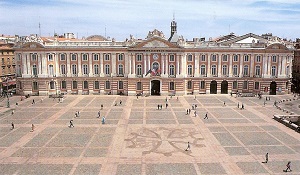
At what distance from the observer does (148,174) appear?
34125 millimetres

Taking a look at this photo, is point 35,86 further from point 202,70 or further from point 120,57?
point 202,70

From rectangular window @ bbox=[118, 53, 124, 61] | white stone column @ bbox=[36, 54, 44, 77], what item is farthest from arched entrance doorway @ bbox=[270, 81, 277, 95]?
white stone column @ bbox=[36, 54, 44, 77]

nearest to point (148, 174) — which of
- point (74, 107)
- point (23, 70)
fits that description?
point (74, 107)

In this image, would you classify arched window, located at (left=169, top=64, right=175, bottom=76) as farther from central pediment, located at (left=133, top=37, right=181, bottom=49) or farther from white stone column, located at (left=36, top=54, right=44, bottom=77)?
white stone column, located at (left=36, top=54, right=44, bottom=77)

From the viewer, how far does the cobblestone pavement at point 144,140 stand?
119 feet

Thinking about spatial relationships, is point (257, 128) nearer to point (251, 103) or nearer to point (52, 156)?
point (251, 103)

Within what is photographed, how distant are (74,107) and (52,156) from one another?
30.4 m

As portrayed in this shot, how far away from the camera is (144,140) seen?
45.5 meters

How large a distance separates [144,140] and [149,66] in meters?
40.3

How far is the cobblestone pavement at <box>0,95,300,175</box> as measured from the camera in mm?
36188

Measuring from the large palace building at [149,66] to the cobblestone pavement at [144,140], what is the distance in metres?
13.9

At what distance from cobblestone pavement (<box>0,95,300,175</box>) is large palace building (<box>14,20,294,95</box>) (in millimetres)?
13890

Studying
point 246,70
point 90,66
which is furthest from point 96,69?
point 246,70

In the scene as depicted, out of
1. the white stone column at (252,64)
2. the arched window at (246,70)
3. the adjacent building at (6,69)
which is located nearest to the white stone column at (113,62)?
the adjacent building at (6,69)
